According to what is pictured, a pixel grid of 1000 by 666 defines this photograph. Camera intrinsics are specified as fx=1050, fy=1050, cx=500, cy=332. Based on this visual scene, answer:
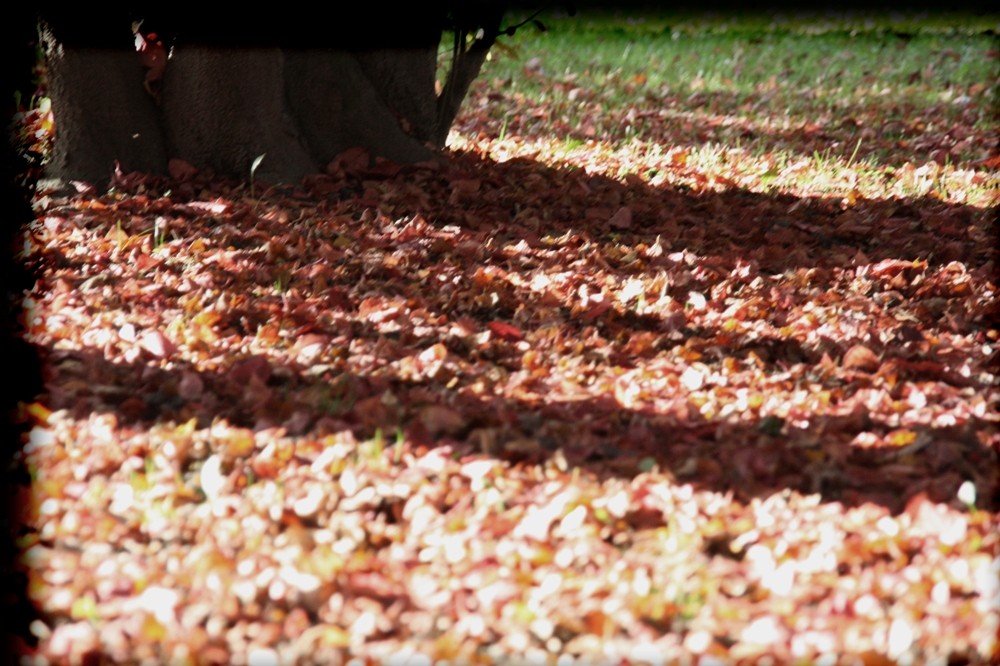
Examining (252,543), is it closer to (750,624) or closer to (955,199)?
(750,624)

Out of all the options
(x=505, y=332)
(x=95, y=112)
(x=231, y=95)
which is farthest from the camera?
(x=231, y=95)

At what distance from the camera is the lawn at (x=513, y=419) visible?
Result: 2357 mm

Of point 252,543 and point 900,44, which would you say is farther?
point 900,44

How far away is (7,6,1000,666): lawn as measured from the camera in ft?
7.73

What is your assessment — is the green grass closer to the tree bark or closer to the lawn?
the lawn

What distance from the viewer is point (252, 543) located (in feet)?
8.39

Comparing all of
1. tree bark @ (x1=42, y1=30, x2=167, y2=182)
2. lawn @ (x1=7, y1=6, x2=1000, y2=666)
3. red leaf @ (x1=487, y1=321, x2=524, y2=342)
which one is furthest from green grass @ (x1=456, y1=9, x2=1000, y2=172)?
red leaf @ (x1=487, y1=321, x2=524, y2=342)

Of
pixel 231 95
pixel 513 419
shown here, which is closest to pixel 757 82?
pixel 231 95

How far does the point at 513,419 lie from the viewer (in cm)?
323

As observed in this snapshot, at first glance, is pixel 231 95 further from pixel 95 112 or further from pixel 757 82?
pixel 757 82

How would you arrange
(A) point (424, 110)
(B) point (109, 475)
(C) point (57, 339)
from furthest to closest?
(A) point (424, 110)
(C) point (57, 339)
(B) point (109, 475)

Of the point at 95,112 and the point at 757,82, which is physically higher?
the point at 757,82

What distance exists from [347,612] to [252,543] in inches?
13.8

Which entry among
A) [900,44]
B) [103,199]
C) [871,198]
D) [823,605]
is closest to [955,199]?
[871,198]
